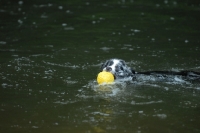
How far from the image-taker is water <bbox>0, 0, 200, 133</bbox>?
6301mm

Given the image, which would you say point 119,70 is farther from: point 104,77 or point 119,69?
point 104,77

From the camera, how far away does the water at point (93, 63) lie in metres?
6.30

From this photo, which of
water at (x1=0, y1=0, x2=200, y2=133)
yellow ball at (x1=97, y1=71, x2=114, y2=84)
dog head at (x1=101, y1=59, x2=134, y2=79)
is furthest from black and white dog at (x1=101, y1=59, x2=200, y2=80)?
yellow ball at (x1=97, y1=71, x2=114, y2=84)

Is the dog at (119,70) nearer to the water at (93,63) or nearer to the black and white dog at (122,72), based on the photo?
the black and white dog at (122,72)

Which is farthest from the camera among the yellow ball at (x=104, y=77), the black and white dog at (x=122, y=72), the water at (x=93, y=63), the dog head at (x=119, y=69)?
the dog head at (x=119, y=69)

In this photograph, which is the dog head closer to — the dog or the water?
the dog

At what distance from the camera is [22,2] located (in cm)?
1888

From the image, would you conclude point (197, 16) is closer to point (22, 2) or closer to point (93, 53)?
point (93, 53)

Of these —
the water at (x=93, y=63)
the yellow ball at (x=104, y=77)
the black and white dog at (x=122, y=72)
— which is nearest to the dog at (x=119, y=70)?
the black and white dog at (x=122, y=72)

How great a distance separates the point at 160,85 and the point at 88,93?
1.46m

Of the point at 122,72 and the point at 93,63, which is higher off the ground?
the point at 93,63

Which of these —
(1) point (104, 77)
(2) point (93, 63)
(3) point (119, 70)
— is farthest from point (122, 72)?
(2) point (93, 63)

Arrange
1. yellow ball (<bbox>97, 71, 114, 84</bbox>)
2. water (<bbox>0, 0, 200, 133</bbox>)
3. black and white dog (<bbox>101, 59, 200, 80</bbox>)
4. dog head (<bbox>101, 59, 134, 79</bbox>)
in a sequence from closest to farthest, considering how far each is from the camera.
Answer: water (<bbox>0, 0, 200, 133</bbox>) < yellow ball (<bbox>97, 71, 114, 84</bbox>) < black and white dog (<bbox>101, 59, 200, 80</bbox>) < dog head (<bbox>101, 59, 134, 79</bbox>)

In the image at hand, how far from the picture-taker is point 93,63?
10016mm
